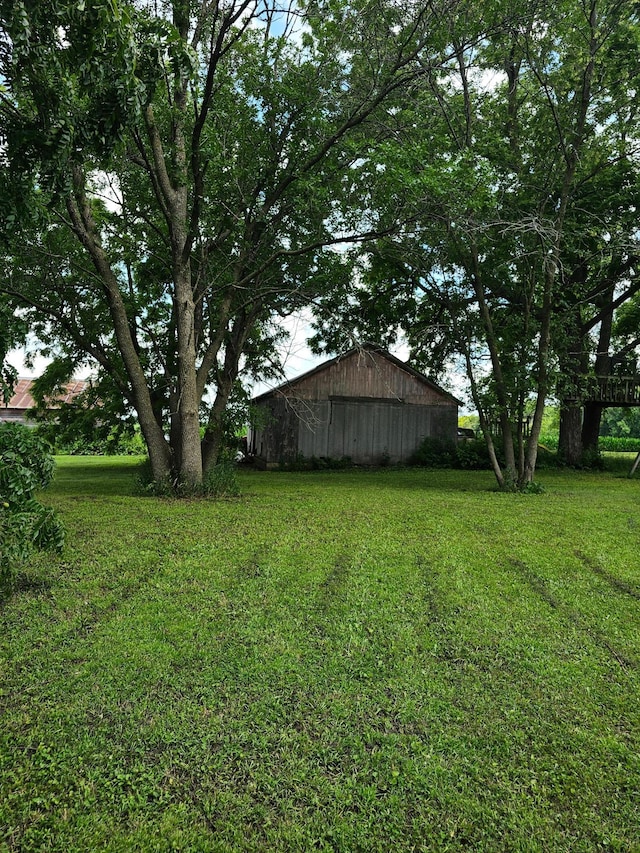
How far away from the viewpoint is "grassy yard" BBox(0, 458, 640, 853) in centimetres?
273

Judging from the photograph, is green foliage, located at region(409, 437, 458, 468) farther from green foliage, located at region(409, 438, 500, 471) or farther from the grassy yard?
the grassy yard

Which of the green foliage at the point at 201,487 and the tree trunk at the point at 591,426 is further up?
the tree trunk at the point at 591,426

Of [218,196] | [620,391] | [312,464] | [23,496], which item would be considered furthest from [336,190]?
[620,391]

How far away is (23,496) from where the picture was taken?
4.32 m

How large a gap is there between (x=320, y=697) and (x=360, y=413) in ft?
57.8

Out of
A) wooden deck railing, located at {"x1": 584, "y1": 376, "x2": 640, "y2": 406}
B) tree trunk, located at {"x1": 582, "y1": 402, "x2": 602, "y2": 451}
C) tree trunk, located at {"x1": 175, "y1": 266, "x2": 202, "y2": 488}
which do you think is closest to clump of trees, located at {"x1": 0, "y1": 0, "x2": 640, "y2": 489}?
tree trunk, located at {"x1": 175, "y1": 266, "x2": 202, "y2": 488}

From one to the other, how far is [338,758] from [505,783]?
2.96 feet

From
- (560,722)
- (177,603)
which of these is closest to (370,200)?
(177,603)

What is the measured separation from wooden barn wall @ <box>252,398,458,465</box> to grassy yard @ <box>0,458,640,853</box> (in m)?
13.3

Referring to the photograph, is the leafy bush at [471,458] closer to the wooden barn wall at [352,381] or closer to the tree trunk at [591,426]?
the wooden barn wall at [352,381]

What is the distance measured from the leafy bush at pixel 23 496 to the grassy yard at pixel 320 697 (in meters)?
0.73

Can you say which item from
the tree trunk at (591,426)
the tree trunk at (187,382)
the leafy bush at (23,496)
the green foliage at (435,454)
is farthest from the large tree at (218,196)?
the tree trunk at (591,426)

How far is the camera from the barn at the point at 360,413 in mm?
20609

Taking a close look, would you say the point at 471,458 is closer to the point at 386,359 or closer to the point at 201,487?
the point at 386,359
